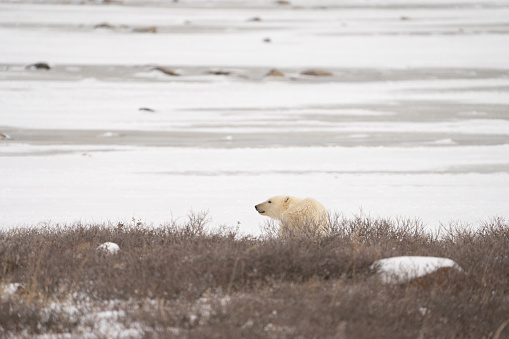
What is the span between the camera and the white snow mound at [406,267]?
495cm

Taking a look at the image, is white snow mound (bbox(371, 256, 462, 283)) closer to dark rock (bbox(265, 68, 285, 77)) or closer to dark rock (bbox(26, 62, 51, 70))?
dark rock (bbox(265, 68, 285, 77))

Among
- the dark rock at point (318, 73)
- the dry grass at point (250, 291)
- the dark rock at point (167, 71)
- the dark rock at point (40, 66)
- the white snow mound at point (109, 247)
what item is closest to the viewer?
the dry grass at point (250, 291)

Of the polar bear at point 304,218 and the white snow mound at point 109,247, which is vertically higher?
the polar bear at point 304,218

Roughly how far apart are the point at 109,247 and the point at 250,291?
1627 mm

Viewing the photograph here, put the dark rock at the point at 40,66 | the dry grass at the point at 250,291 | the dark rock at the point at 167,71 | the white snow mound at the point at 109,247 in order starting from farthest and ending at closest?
1. the dark rock at the point at 40,66
2. the dark rock at the point at 167,71
3. the white snow mound at the point at 109,247
4. the dry grass at the point at 250,291

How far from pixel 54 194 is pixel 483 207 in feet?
19.7

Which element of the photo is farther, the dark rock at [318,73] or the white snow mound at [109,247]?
the dark rock at [318,73]

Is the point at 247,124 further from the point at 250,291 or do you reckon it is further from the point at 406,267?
the point at 250,291

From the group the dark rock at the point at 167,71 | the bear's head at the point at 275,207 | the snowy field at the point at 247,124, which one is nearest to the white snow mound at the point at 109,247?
the bear's head at the point at 275,207

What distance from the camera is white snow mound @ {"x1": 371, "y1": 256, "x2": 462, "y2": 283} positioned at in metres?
4.95

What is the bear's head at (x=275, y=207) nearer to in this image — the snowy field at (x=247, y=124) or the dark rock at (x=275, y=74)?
the snowy field at (x=247, y=124)

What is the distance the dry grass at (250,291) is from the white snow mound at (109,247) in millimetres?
100

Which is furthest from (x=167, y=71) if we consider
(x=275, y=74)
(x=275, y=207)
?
(x=275, y=207)

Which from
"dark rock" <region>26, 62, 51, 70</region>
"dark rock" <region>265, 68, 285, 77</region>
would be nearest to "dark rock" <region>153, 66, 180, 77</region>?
"dark rock" <region>265, 68, 285, 77</region>
